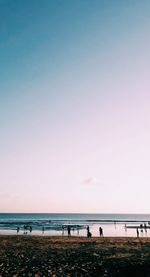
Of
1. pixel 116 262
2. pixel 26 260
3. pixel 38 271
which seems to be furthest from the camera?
pixel 26 260

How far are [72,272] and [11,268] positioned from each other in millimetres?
4092

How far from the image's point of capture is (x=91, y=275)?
51.0ft

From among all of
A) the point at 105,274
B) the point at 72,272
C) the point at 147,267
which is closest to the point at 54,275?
the point at 72,272

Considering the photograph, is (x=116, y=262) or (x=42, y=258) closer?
(x=116, y=262)

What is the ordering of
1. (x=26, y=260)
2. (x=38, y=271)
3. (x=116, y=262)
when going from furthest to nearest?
(x=26, y=260)
(x=116, y=262)
(x=38, y=271)

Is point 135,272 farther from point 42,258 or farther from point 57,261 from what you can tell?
point 42,258

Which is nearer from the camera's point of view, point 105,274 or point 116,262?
point 105,274

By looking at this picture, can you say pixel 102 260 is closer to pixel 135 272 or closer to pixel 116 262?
pixel 116 262

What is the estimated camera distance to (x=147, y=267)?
16.9 metres

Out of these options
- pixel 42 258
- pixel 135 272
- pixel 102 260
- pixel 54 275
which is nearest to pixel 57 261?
pixel 42 258

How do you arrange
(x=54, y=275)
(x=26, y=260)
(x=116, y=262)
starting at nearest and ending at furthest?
(x=54, y=275) → (x=116, y=262) → (x=26, y=260)

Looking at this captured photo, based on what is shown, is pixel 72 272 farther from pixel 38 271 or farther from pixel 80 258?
pixel 80 258

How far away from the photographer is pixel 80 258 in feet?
71.1

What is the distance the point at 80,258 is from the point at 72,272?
559cm
